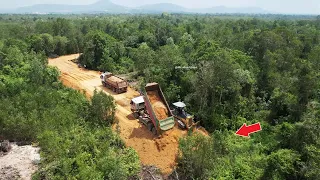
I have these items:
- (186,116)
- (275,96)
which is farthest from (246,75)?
(186,116)

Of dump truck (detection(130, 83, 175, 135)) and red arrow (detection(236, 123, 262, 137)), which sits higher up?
dump truck (detection(130, 83, 175, 135))

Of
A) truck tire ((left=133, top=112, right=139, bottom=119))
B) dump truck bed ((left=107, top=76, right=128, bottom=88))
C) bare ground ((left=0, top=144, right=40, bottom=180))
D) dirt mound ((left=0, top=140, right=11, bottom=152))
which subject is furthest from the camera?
dump truck bed ((left=107, top=76, right=128, bottom=88))

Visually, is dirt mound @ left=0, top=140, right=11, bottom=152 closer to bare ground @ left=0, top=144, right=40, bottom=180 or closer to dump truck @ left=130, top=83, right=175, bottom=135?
bare ground @ left=0, top=144, right=40, bottom=180

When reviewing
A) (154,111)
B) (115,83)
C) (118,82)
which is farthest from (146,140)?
(115,83)

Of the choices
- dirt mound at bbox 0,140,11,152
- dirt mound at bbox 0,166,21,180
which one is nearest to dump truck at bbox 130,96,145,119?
dirt mound at bbox 0,140,11,152

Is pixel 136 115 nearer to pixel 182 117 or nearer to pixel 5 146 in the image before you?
pixel 182 117

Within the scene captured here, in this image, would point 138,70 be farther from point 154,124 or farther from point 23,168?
point 23,168

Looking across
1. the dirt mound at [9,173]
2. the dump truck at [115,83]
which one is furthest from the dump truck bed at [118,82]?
the dirt mound at [9,173]

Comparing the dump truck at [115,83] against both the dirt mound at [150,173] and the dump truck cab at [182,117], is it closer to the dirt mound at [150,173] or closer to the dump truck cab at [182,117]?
the dump truck cab at [182,117]
